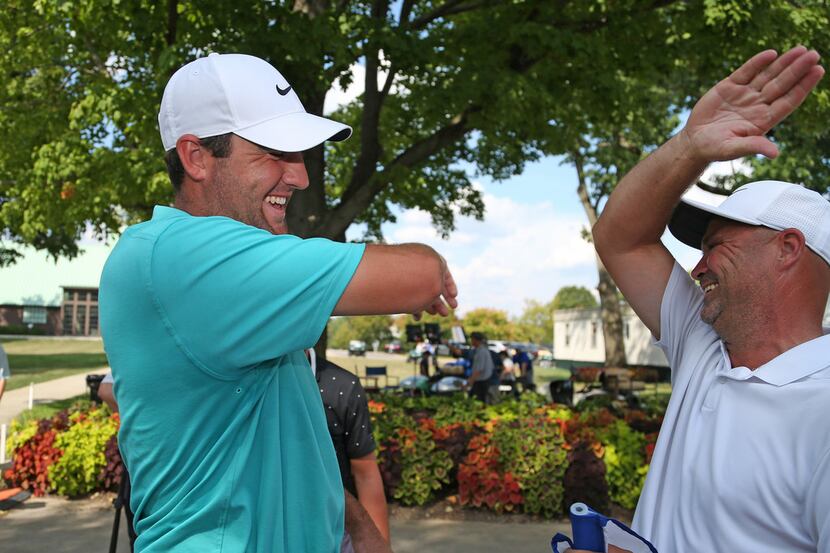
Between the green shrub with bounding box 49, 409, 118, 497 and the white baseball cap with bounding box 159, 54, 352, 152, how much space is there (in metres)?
8.13

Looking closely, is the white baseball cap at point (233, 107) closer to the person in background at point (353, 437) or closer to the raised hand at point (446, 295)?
the raised hand at point (446, 295)

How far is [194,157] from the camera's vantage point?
1.81m

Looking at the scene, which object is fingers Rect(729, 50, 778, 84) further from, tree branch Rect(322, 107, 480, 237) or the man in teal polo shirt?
tree branch Rect(322, 107, 480, 237)

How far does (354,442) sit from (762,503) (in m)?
2.48

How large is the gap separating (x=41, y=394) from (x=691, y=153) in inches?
839

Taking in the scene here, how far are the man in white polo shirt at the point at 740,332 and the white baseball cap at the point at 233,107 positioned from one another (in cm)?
118

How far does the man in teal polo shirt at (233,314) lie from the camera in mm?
1530

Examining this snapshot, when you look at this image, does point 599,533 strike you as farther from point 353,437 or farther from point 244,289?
point 353,437

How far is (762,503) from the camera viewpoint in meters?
2.01

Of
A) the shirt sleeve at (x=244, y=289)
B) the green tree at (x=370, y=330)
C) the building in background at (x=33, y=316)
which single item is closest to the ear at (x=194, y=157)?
the shirt sleeve at (x=244, y=289)

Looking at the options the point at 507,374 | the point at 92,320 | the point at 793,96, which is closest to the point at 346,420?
the point at 793,96

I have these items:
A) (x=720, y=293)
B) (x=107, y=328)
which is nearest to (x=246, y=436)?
(x=107, y=328)

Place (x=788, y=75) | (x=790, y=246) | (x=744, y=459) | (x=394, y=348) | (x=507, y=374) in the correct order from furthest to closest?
1. (x=394, y=348)
2. (x=507, y=374)
3. (x=790, y=246)
4. (x=788, y=75)
5. (x=744, y=459)

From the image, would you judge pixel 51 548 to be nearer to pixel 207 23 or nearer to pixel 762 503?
pixel 207 23
